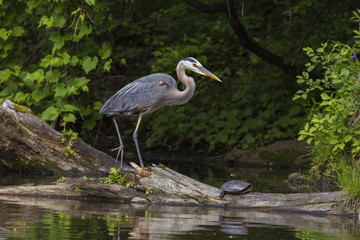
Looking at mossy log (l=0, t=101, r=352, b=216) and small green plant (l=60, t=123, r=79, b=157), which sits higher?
small green plant (l=60, t=123, r=79, b=157)

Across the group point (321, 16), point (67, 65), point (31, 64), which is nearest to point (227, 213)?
point (67, 65)

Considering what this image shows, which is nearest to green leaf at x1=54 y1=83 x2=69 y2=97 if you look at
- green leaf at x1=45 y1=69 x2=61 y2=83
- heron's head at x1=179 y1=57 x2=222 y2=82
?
green leaf at x1=45 y1=69 x2=61 y2=83

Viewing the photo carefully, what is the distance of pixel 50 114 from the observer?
11.9 metres

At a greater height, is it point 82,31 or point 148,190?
point 82,31

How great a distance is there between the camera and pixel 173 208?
25.2 feet

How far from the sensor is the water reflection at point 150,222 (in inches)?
228

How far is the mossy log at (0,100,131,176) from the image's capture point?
34.1 ft

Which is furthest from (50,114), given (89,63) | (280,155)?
(280,155)

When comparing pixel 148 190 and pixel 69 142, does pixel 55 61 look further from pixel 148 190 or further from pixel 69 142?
pixel 148 190

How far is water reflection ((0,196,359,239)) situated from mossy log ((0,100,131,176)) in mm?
2612

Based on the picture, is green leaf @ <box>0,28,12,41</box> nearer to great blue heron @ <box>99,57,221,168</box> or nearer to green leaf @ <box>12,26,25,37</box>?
green leaf @ <box>12,26,25,37</box>

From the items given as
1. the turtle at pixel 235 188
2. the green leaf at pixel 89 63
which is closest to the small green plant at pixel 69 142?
the green leaf at pixel 89 63

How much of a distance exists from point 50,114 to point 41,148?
155 cm

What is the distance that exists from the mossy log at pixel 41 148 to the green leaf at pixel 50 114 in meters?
1.25
